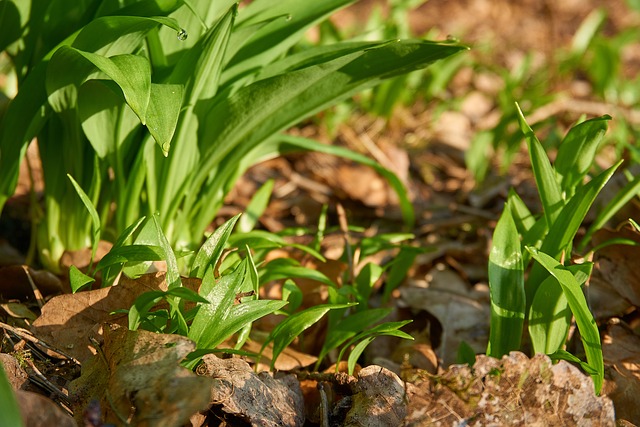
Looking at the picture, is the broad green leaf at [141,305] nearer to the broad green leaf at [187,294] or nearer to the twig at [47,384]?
the broad green leaf at [187,294]

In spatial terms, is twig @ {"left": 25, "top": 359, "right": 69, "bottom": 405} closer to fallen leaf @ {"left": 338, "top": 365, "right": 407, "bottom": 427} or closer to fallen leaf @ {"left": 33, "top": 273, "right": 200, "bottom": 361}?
fallen leaf @ {"left": 33, "top": 273, "right": 200, "bottom": 361}

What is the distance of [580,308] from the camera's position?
1.44 m

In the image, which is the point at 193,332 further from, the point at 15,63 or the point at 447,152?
the point at 447,152

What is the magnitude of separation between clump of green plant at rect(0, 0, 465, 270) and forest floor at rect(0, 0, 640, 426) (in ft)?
0.89

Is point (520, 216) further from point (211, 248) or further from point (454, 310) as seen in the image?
point (211, 248)

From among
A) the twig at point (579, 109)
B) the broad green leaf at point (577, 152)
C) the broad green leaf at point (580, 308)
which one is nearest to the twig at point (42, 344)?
the broad green leaf at point (580, 308)

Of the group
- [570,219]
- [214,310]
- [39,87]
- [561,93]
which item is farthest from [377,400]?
[561,93]

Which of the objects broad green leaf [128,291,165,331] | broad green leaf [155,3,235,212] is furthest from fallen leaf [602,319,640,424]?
broad green leaf [155,3,235,212]

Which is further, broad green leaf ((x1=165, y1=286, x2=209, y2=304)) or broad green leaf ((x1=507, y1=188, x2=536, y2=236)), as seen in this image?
broad green leaf ((x1=507, y1=188, x2=536, y2=236))

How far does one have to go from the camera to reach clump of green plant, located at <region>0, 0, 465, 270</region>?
154cm

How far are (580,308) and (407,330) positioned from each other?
0.66 meters

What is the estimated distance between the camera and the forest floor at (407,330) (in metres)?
1.30

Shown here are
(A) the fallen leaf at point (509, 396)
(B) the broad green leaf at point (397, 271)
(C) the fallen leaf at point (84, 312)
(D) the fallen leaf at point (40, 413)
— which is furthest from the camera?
(B) the broad green leaf at point (397, 271)

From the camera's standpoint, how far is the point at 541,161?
5.23ft
